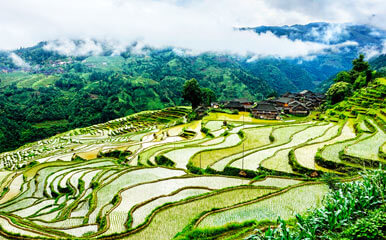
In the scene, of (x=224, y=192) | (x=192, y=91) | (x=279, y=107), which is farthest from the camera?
(x=279, y=107)

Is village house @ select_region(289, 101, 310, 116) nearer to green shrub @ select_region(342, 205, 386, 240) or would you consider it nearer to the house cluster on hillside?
the house cluster on hillside

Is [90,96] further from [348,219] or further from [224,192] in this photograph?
[348,219]

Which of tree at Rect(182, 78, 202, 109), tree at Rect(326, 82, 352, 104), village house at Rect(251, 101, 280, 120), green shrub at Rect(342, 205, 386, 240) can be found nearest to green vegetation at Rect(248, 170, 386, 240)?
green shrub at Rect(342, 205, 386, 240)

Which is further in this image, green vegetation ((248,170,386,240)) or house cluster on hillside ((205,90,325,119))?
house cluster on hillside ((205,90,325,119))

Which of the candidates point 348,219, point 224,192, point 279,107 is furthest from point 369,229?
→ point 279,107

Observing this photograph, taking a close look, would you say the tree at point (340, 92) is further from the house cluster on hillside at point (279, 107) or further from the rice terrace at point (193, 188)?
the rice terrace at point (193, 188)

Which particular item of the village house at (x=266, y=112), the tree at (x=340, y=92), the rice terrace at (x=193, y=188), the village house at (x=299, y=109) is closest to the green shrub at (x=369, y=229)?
the rice terrace at (x=193, y=188)

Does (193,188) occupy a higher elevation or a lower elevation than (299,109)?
lower

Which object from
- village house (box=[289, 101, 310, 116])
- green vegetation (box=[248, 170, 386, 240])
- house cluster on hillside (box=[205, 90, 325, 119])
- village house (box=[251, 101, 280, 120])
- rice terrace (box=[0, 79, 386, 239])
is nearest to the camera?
green vegetation (box=[248, 170, 386, 240])

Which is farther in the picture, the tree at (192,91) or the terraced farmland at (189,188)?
the tree at (192,91)

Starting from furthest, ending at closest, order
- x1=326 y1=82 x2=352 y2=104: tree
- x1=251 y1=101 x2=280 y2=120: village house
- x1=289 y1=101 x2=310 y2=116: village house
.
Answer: x1=289 y1=101 x2=310 y2=116: village house, x1=251 y1=101 x2=280 y2=120: village house, x1=326 y1=82 x2=352 y2=104: tree

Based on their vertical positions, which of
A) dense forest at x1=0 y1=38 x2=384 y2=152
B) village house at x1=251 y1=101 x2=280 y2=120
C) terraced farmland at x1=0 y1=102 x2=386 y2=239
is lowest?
terraced farmland at x1=0 y1=102 x2=386 y2=239

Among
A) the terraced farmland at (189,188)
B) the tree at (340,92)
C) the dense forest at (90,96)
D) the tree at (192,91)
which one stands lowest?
the terraced farmland at (189,188)

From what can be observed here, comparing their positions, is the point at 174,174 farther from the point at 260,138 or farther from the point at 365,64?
the point at 365,64
